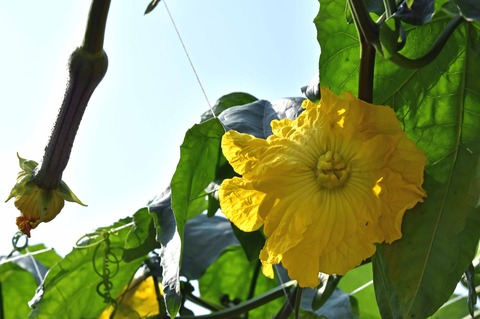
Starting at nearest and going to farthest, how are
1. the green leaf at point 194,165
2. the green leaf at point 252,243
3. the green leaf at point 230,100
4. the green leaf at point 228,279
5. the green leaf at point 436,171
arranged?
1. the green leaf at point 436,171
2. the green leaf at point 194,165
3. the green leaf at point 252,243
4. the green leaf at point 230,100
5. the green leaf at point 228,279

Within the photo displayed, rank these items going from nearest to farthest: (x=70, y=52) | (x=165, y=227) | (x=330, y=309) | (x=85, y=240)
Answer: (x=70, y=52) < (x=165, y=227) < (x=330, y=309) < (x=85, y=240)

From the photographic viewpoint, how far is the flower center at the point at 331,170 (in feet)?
2.37

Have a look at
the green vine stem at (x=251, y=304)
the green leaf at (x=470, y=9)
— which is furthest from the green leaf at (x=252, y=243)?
the green leaf at (x=470, y=9)

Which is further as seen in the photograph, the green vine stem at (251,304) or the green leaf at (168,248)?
the green vine stem at (251,304)

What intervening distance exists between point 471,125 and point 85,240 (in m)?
0.58

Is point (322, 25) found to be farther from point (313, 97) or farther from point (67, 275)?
point (67, 275)

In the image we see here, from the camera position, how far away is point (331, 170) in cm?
73

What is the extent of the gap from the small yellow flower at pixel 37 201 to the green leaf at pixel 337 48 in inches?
8.9

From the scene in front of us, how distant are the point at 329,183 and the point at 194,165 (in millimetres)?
205

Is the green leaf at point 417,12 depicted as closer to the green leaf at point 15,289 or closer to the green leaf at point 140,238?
the green leaf at point 140,238

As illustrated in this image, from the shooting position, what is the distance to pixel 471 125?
773mm

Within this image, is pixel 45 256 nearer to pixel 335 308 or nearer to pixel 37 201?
pixel 335 308

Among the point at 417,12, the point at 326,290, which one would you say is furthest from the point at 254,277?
the point at 417,12

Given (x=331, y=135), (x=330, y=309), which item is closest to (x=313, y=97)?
(x=331, y=135)
